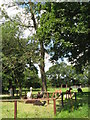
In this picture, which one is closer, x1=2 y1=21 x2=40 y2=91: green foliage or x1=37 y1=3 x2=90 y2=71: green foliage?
x1=37 y1=3 x2=90 y2=71: green foliage

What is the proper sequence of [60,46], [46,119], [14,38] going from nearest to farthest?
1. [46,119]
2. [60,46]
3. [14,38]

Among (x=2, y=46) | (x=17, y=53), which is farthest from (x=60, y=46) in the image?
(x=2, y=46)

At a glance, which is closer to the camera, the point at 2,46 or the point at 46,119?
the point at 46,119

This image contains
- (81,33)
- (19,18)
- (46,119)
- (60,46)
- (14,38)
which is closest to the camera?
(46,119)

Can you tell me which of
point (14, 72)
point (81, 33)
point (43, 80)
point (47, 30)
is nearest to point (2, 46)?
point (14, 72)

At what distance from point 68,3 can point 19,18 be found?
30.6 ft

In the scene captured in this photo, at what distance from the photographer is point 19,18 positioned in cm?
1859

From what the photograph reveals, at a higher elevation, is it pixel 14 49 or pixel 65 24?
pixel 14 49

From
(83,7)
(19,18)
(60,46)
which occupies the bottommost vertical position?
(60,46)

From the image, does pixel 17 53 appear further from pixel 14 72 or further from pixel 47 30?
pixel 47 30

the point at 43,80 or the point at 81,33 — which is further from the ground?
the point at 81,33

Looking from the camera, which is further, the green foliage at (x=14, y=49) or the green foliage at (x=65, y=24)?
the green foliage at (x=14, y=49)

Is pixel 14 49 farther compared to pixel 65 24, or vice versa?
pixel 14 49

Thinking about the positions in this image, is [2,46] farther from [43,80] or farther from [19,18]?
[43,80]
